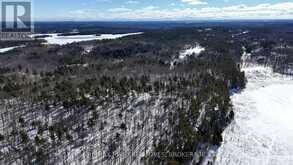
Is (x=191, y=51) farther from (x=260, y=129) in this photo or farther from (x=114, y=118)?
(x=114, y=118)

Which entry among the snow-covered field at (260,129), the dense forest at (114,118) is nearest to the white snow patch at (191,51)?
the dense forest at (114,118)

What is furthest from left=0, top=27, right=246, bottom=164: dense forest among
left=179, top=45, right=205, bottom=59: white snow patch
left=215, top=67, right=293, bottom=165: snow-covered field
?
left=179, top=45, right=205, bottom=59: white snow patch

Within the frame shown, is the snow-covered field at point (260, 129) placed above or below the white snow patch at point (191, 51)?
below

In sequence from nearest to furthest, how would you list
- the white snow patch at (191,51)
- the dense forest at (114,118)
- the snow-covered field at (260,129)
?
the dense forest at (114,118), the snow-covered field at (260,129), the white snow patch at (191,51)

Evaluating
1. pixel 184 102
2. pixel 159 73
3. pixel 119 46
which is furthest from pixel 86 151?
pixel 119 46

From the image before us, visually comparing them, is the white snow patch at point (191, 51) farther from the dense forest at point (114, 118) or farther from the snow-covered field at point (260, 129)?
the snow-covered field at point (260, 129)

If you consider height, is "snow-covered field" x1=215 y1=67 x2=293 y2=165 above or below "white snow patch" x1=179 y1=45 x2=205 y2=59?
below

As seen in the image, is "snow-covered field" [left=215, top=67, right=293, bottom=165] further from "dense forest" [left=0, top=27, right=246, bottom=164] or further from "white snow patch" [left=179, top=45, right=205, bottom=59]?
"white snow patch" [left=179, top=45, right=205, bottom=59]

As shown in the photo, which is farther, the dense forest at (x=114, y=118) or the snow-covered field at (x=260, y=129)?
the snow-covered field at (x=260, y=129)

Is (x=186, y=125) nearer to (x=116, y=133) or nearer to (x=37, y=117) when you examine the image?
(x=116, y=133)

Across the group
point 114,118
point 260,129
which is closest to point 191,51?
point 260,129
